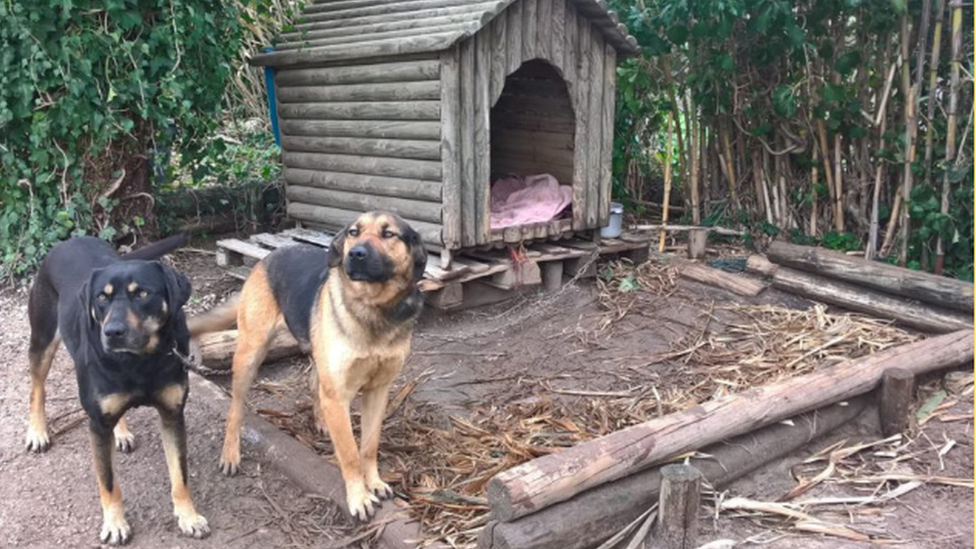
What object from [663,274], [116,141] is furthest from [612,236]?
[116,141]

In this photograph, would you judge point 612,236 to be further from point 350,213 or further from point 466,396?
point 466,396

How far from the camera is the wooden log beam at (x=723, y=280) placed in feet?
23.0

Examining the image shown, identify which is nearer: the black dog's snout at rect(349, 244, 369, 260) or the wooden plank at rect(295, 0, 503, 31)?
the black dog's snout at rect(349, 244, 369, 260)

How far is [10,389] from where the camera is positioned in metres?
5.18

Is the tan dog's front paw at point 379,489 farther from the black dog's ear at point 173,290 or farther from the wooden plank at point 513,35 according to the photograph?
the wooden plank at point 513,35

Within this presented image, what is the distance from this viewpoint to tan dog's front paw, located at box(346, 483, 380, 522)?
3686mm

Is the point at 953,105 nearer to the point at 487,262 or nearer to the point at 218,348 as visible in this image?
the point at 487,262

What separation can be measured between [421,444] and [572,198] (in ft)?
11.1

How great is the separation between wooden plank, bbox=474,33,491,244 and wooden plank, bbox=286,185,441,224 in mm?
336

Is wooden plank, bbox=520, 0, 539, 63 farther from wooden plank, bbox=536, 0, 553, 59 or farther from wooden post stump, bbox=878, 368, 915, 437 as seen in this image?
wooden post stump, bbox=878, 368, 915, 437

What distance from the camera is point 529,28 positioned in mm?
6410

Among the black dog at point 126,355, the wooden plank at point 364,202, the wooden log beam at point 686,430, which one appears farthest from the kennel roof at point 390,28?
the wooden log beam at point 686,430

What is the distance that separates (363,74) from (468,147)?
126 centimetres

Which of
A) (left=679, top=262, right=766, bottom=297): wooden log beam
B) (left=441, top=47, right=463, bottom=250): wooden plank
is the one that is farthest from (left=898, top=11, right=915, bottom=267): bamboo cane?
(left=441, top=47, right=463, bottom=250): wooden plank
